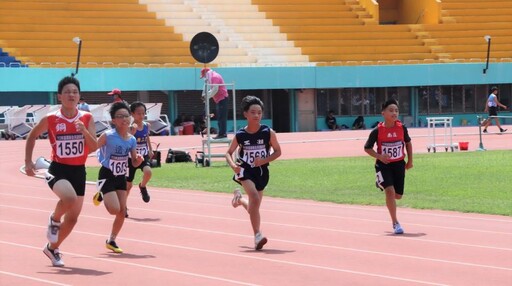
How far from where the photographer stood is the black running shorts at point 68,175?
38.2ft

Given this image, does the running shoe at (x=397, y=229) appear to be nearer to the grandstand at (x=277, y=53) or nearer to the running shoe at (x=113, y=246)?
the running shoe at (x=113, y=246)

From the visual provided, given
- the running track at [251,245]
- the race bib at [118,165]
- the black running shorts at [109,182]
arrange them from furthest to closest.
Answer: the race bib at [118,165], the black running shorts at [109,182], the running track at [251,245]

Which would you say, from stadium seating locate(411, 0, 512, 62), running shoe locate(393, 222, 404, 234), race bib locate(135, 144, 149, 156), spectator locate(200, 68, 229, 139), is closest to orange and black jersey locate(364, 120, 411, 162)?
running shoe locate(393, 222, 404, 234)

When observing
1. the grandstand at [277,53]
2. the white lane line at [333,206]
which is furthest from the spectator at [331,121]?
the white lane line at [333,206]

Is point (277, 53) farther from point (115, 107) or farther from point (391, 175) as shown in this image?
point (115, 107)

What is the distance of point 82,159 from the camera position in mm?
11719

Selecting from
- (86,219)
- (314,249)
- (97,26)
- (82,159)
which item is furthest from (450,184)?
(97,26)

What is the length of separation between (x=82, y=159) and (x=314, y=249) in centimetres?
299

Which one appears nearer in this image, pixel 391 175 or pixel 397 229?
pixel 397 229

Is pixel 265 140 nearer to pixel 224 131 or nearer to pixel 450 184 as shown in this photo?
pixel 450 184

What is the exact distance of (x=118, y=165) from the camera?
13219 millimetres

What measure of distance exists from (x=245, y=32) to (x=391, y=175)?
4086 cm

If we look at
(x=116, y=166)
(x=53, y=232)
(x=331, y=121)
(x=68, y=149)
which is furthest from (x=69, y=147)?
(x=331, y=121)

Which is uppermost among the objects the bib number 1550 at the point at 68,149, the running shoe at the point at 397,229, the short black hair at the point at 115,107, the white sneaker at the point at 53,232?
the short black hair at the point at 115,107
